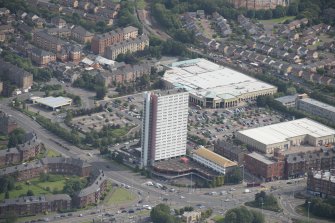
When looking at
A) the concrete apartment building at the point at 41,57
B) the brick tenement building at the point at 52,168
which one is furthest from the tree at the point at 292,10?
the brick tenement building at the point at 52,168

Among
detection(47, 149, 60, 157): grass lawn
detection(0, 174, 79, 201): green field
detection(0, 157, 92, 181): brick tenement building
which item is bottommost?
detection(47, 149, 60, 157): grass lawn

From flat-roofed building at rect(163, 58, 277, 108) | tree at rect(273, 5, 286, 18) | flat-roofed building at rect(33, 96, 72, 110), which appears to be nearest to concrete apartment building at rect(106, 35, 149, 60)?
flat-roofed building at rect(163, 58, 277, 108)

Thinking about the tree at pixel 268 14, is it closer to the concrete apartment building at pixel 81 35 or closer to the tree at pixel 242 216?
the concrete apartment building at pixel 81 35

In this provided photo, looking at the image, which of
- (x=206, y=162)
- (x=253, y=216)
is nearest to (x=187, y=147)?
(x=206, y=162)

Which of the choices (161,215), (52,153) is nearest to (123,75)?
(52,153)

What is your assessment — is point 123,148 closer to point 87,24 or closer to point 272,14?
point 87,24

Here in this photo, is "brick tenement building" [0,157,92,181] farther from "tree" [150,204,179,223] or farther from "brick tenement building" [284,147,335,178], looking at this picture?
"brick tenement building" [284,147,335,178]

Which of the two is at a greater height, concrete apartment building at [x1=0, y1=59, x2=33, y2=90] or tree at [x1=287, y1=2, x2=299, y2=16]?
concrete apartment building at [x1=0, y1=59, x2=33, y2=90]
